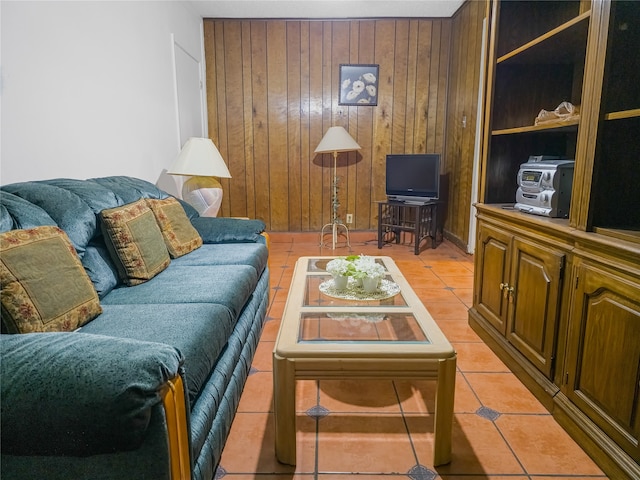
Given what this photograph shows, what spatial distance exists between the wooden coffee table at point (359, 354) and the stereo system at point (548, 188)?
31.3 inches

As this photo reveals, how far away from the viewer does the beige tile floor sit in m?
1.48

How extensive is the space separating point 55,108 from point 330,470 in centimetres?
214

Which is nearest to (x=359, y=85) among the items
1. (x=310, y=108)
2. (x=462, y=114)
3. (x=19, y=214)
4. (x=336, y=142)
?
(x=310, y=108)

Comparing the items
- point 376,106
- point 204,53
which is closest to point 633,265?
point 376,106

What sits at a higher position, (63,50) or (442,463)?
(63,50)

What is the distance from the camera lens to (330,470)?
1478 millimetres

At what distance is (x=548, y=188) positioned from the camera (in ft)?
6.50

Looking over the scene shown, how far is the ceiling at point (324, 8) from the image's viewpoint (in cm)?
456

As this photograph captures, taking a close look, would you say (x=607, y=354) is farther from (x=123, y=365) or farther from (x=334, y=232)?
(x=334, y=232)

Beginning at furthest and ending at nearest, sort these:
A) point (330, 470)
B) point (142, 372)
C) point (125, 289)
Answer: point (125, 289), point (330, 470), point (142, 372)

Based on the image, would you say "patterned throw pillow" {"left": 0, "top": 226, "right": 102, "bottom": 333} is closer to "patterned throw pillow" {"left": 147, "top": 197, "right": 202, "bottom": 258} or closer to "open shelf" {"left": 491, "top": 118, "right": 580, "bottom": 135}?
"patterned throw pillow" {"left": 147, "top": 197, "right": 202, "bottom": 258}

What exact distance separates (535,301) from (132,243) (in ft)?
5.97

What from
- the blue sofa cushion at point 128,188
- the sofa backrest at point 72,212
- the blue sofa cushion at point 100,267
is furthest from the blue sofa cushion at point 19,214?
the blue sofa cushion at point 128,188

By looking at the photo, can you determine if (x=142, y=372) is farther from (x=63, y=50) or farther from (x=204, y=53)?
(x=204, y=53)
